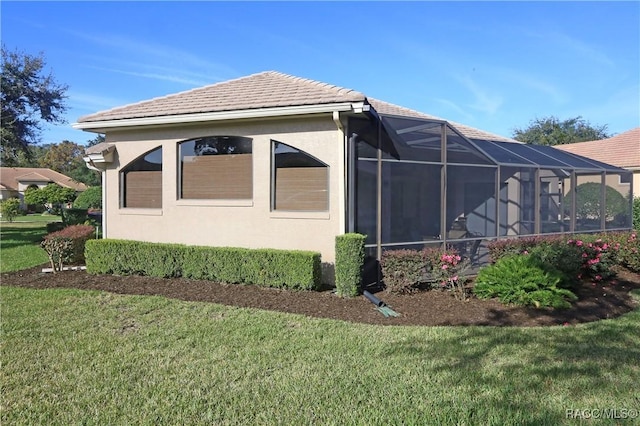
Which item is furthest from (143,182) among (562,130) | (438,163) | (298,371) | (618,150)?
(562,130)

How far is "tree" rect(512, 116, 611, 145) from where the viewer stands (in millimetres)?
46478

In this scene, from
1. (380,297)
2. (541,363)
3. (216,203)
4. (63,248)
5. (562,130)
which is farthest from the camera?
(562,130)

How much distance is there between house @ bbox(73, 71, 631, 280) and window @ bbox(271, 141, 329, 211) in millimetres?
23

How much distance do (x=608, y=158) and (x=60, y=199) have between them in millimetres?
37175

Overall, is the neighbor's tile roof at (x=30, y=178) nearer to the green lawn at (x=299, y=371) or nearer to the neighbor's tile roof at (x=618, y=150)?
the neighbor's tile roof at (x=618, y=150)

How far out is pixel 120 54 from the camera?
12742 millimetres

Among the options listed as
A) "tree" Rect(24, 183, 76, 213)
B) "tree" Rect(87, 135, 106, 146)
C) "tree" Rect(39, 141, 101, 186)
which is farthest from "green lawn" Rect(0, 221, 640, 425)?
"tree" Rect(39, 141, 101, 186)

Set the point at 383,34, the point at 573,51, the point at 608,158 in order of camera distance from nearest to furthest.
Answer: the point at 383,34, the point at 573,51, the point at 608,158

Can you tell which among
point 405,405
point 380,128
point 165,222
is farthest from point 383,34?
point 405,405

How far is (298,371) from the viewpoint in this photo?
4188 millimetres

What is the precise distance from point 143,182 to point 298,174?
4.27 metres

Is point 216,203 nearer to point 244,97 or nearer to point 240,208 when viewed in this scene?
point 240,208

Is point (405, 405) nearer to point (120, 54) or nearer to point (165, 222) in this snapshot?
point (165, 222)

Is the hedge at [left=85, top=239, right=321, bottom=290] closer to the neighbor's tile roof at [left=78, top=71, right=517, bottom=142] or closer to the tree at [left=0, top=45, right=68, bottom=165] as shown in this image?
the neighbor's tile roof at [left=78, top=71, right=517, bottom=142]
